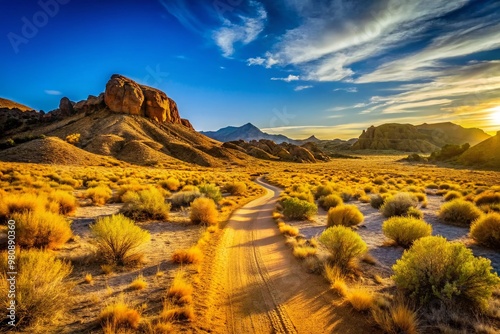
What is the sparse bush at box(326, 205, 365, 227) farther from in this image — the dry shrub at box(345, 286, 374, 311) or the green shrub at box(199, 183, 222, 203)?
the green shrub at box(199, 183, 222, 203)

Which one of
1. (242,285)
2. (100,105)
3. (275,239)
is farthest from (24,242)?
(100,105)

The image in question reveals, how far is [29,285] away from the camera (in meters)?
4.36

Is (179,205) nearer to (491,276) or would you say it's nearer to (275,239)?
(275,239)

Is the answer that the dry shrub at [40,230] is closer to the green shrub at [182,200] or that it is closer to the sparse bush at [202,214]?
the sparse bush at [202,214]

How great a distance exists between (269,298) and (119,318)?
2.98 metres

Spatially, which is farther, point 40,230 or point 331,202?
point 331,202

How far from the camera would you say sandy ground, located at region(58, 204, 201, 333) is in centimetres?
478

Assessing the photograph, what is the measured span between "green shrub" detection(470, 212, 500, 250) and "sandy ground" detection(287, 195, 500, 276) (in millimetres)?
257

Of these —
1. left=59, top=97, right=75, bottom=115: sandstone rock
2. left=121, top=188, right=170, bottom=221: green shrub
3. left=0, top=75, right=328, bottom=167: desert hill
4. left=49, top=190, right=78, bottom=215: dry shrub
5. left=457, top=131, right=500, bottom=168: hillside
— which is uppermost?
left=59, top=97, right=75, bottom=115: sandstone rock

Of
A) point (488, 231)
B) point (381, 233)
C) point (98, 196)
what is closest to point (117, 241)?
point (98, 196)

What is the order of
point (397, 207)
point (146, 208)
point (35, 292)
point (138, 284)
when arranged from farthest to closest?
point (397, 207) < point (146, 208) < point (138, 284) < point (35, 292)

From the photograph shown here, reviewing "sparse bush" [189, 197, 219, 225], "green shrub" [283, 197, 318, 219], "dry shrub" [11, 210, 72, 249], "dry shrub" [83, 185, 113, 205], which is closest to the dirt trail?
"sparse bush" [189, 197, 219, 225]

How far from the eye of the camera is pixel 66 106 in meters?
106

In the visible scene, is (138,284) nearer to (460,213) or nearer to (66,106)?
(460,213)
